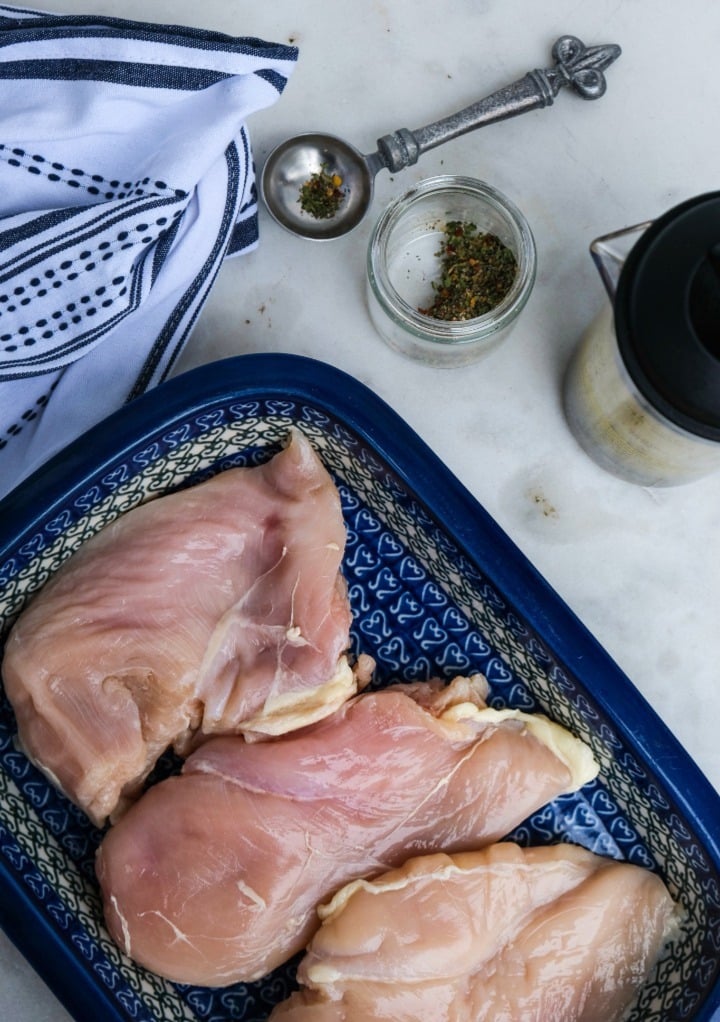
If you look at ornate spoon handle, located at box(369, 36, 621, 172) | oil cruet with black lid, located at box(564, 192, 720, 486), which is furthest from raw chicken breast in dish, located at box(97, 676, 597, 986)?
ornate spoon handle, located at box(369, 36, 621, 172)

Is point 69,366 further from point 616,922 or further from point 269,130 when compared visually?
point 616,922

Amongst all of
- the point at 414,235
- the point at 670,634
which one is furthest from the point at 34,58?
the point at 670,634

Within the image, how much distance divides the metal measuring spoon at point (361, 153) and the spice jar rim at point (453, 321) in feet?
0.22

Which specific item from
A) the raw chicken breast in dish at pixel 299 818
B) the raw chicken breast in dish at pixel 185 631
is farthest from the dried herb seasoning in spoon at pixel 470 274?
the raw chicken breast in dish at pixel 299 818

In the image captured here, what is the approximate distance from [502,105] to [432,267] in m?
0.21

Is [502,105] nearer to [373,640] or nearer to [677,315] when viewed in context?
[677,315]

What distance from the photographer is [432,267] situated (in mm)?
1224

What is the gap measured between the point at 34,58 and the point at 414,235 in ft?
1.54

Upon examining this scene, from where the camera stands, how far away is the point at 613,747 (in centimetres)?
111

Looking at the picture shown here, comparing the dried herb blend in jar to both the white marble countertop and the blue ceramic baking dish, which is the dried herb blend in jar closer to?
the white marble countertop

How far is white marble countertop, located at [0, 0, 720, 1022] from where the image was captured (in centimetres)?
121

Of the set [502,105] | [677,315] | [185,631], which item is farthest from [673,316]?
[185,631]

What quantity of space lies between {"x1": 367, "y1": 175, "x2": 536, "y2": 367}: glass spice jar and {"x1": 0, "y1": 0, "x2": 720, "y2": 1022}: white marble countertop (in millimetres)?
42

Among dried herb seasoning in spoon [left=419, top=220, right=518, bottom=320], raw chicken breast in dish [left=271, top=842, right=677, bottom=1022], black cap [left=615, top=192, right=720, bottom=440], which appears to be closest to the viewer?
black cap [left=615, top=192, right=720, bottom=440]
